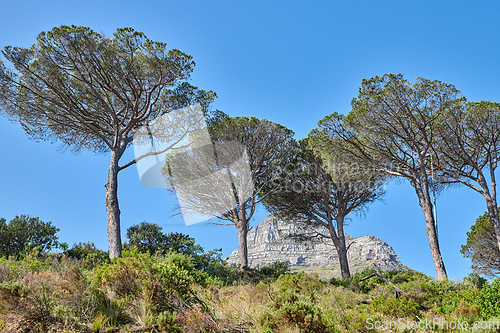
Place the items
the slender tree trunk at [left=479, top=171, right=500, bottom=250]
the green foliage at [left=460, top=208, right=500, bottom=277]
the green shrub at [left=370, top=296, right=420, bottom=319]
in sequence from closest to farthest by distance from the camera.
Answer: the green shrub at [left=370, top=296, right=420, bottom=319] → the slender tree trunk at [left=479, top=171, right=500, bottom=250] → the green foliage at [left=460, top=208, right=500, bottom=277]

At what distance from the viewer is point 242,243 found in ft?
46.6

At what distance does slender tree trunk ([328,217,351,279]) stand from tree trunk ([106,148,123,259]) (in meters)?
10.4

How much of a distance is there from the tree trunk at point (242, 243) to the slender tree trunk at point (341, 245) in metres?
4.79

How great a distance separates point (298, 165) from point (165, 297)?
41.7 ft

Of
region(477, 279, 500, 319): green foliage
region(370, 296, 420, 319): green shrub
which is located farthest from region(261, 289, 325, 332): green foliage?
region(477, 279, 500, 319): green foliage

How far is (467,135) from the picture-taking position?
14.1 m

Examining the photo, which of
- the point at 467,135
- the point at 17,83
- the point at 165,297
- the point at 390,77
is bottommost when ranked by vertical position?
the point at 165,297

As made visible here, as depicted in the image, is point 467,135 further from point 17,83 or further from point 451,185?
point 17,83

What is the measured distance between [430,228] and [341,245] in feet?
15.1

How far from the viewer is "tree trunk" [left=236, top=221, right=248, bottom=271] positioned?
1386 centimetres

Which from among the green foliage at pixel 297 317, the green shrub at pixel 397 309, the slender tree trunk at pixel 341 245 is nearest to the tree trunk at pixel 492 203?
the slender tree trunk at pixel 341 245

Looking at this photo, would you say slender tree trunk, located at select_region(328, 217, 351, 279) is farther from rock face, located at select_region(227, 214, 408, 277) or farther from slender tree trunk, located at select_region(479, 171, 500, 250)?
rock face, located at select_region(227, 214, 408, 277)

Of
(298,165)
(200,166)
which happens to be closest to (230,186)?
(200,166)

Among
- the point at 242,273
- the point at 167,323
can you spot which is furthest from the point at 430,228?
the point at 167,323
